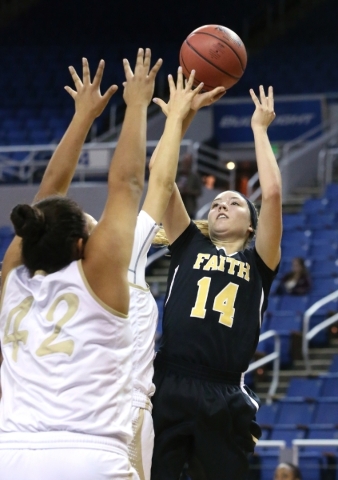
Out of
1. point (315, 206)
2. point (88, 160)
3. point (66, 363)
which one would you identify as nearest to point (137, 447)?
point (66, 363)

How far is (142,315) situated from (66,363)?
99cm

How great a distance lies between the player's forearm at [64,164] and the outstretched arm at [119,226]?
20.5 inches

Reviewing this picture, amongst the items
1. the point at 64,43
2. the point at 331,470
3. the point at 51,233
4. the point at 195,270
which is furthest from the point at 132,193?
the point at 64,43

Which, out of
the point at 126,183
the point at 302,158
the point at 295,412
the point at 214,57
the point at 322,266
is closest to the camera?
the point at 126,183

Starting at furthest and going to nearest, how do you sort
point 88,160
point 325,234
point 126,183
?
point 88,160 < point 325,234 < point 126,183

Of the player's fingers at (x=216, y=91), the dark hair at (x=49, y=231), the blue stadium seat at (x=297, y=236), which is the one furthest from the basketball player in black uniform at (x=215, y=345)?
the blue stadium seat at (x=297, y=236)

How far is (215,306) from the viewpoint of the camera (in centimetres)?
418

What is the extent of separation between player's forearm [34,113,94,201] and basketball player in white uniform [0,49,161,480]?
484 millimetres

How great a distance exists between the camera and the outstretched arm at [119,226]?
2.80 m

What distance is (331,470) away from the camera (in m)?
7.27

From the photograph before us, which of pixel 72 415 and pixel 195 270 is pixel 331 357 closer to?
pixel 195 270

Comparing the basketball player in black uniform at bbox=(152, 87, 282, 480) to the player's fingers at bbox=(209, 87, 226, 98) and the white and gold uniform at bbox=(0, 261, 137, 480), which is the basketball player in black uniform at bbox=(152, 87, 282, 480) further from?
the white and gold uniform at bbox=(0, 261, 137, 480)

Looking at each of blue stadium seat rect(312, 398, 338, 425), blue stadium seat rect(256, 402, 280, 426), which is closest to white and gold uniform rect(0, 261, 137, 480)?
blue stadium seat rect(312, 398, 338, 425)

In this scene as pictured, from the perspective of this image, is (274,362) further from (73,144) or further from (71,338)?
(71,338)
